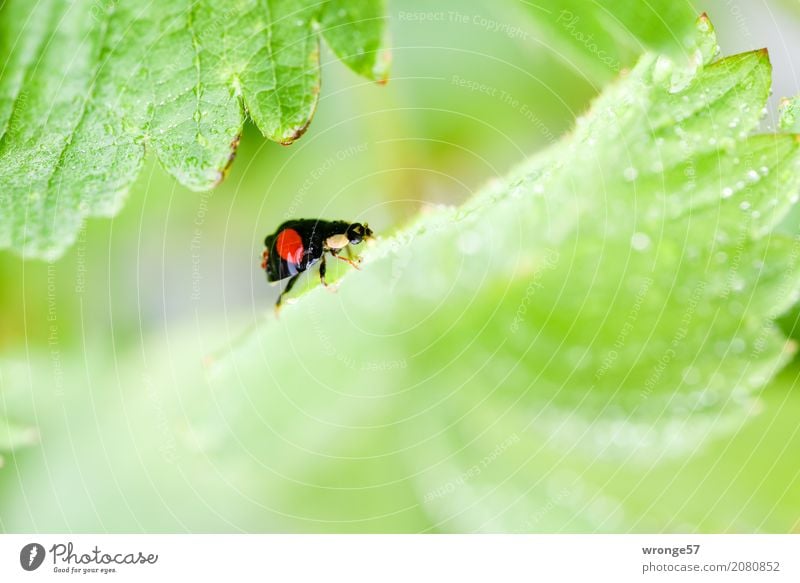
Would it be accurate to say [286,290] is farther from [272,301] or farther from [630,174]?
[630,174]

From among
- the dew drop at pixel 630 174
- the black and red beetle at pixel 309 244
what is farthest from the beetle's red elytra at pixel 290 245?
the dew drop at pixel 630 174

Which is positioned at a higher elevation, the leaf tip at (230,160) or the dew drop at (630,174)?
the leaf tip at (230,160)
